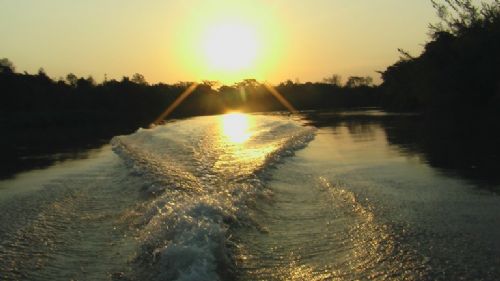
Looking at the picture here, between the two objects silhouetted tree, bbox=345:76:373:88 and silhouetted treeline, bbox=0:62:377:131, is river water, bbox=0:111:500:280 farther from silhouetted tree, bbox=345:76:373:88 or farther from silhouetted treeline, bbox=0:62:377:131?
silhouetted tree, bbox=345:76:373:88

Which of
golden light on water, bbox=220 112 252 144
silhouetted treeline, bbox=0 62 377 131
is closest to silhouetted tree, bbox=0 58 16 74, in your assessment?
silhouetted treeline, bbox=0 62 377 131

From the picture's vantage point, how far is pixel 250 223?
7461mm

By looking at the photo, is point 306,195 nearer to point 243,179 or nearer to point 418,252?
point 243,179

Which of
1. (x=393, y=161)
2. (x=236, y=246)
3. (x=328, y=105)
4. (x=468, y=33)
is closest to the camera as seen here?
(x=236, y=246)

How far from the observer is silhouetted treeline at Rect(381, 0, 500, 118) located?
34.2m

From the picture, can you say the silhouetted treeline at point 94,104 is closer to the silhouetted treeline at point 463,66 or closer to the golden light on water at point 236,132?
the golden light on water at point 236,132

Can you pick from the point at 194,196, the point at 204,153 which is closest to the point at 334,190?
the point at 194,196

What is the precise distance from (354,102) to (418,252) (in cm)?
10485

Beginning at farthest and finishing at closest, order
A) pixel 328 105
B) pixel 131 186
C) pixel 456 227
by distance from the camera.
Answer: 1. pixel 328 105
2. pixel 131 186
3. pixel 456 227

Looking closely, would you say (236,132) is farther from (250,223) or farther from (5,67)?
(5,67)

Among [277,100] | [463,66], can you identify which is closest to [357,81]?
[277,100]

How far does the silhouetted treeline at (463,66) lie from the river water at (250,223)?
24142 mm

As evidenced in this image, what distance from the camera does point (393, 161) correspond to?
47.8 feet

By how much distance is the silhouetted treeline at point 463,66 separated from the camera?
34.2 meters
